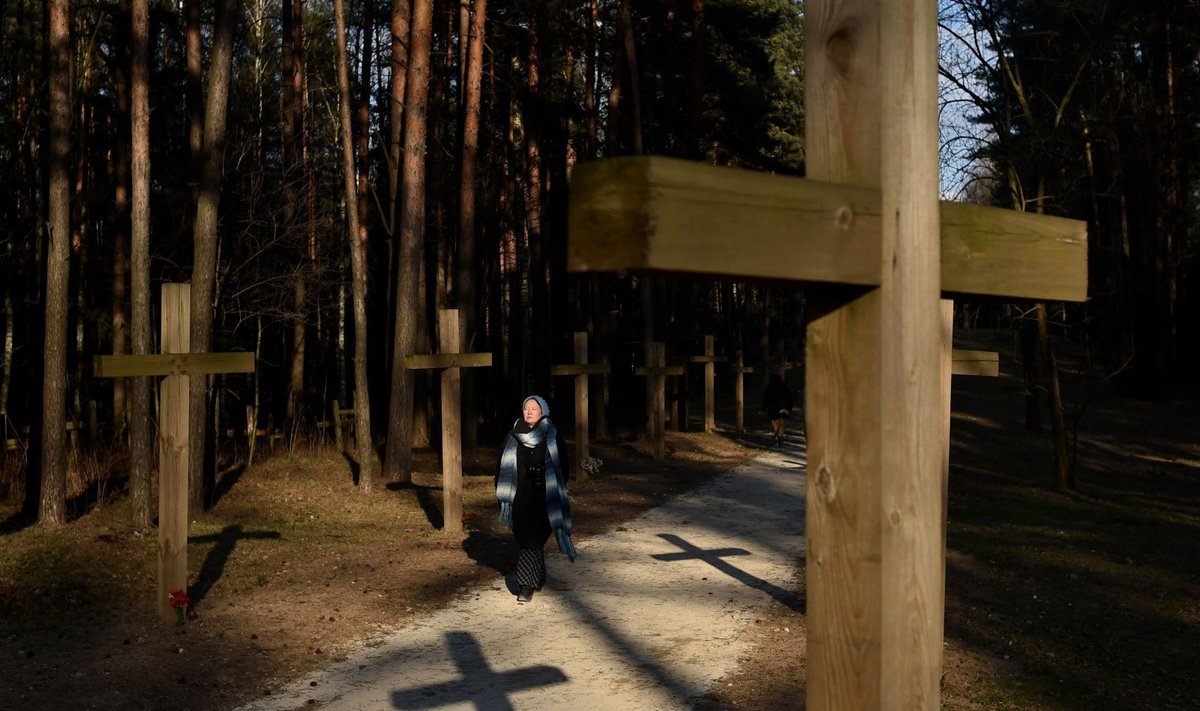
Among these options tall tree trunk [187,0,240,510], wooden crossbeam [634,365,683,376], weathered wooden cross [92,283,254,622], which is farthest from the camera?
wooden crossbeam [634,365,683,376]

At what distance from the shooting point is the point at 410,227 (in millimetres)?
18812

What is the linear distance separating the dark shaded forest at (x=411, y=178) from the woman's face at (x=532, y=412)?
16.7 ft

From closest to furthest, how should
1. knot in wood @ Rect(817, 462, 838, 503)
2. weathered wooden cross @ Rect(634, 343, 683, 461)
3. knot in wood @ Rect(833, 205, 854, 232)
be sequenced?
knot in wood @ Rect(833, 205, 854, 232)
knot in wood @ Rect(817, 462, 838, 503)
weathered wooden cross @ Rect(634, 343, 683, 461)

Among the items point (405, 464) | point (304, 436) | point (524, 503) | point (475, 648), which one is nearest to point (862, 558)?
point (475, 648)

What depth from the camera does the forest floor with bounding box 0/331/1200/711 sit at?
8383 mm

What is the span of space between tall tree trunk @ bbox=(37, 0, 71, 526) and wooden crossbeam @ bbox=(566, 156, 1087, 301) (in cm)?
1321

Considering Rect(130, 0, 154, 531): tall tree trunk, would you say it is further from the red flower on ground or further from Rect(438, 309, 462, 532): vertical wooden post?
the red flower on ground

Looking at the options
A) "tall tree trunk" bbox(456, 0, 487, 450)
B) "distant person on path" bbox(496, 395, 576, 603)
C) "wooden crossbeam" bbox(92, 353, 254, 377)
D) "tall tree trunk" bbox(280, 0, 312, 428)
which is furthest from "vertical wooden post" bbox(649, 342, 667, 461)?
"wooden crossbeam" bbox(92, 353, 254, 377)

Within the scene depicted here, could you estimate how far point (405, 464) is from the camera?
19.4 metres

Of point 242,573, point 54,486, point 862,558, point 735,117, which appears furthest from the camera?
point 735,117

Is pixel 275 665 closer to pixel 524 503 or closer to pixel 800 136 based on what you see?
pixel 524 503

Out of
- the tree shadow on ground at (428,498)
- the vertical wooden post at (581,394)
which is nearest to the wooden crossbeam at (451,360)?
the tree shadow on ground at (428,498)

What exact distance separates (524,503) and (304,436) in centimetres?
1364

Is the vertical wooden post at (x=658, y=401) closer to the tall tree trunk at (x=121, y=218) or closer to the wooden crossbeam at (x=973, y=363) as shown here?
the tall tree trunk at (x=121, y=218)
